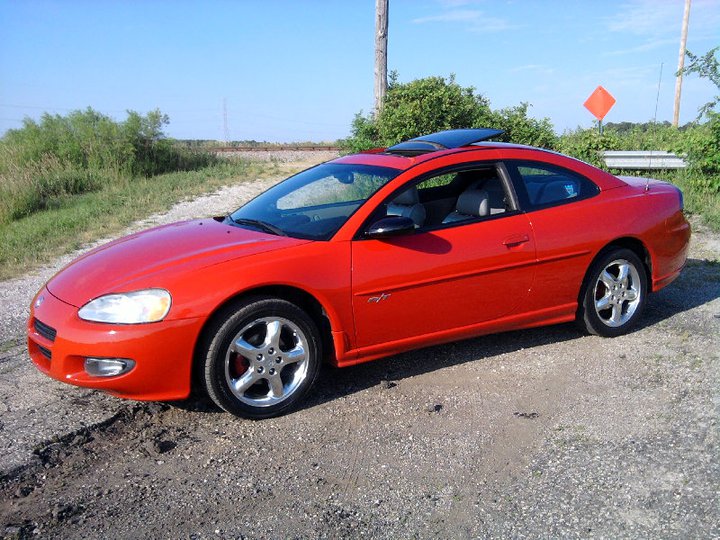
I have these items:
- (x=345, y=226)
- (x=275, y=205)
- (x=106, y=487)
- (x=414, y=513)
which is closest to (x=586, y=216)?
(x=345, y=226)

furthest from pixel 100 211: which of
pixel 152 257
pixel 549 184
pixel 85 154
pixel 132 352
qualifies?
pixel 549 184

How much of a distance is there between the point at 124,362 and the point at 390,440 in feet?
5.12

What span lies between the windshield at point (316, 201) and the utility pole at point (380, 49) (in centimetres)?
774

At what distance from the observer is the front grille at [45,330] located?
4.13 metres

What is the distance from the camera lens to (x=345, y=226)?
4555mm

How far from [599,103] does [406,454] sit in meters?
12.7

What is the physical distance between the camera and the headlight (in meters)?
3.97

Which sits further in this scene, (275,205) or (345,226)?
(275,205)

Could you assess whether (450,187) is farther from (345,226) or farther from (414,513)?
(414,513)

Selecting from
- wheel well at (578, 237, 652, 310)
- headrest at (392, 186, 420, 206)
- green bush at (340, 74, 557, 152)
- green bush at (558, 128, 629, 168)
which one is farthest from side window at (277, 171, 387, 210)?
green bush at (558, 128, 629, 168)

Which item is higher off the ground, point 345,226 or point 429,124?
point 429,124

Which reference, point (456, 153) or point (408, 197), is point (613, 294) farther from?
point (408, 197)

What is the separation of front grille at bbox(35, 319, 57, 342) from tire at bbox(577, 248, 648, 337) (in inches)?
148

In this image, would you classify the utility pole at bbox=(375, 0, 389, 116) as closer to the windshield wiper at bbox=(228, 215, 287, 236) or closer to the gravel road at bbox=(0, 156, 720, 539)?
the windshield wiper at bbox=(228, 215, 287, 236)
